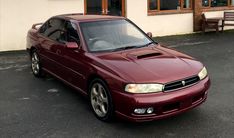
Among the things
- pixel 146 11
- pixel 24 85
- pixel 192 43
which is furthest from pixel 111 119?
pixel 146 11

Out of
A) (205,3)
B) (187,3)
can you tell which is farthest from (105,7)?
(205,3)

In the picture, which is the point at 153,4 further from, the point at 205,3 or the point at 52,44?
the point at 52,44

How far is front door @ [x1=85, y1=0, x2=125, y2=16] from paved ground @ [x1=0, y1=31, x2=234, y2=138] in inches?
201

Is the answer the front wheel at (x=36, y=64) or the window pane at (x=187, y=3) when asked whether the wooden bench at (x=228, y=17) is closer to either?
the window pane at (x=187, y=3)

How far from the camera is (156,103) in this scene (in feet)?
15.8

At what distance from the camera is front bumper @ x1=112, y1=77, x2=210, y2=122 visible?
4.80 m

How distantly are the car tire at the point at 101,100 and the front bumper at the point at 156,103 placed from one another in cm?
17

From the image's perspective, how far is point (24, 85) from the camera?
301 inches

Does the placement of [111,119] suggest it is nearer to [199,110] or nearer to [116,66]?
[116,66]

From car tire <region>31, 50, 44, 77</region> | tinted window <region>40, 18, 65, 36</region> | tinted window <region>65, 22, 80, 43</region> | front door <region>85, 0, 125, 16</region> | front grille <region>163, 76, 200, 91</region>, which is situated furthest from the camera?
front door <region>85, 0, 125, 16</region>

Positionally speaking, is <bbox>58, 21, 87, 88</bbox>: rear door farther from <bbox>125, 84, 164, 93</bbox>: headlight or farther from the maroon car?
<bbox>125, 84, 164, 93</bbox>: headlight

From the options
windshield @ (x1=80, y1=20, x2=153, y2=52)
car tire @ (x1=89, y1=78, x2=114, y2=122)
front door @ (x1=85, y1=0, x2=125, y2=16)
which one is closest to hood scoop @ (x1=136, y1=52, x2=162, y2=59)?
windshield @ (x1=80, y1=20, x2=153, y2=52)

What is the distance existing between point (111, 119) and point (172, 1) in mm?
10791

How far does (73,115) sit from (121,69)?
123 cm
